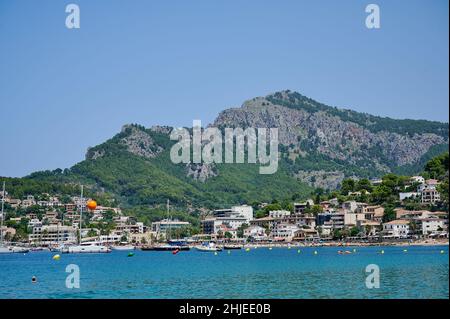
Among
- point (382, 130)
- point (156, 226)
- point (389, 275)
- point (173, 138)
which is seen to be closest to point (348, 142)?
point (382, 130)

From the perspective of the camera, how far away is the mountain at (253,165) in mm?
141750

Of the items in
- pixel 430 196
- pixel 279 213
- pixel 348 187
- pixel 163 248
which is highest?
pixel 348 187

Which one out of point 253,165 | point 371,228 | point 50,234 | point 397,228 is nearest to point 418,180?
point 371,228

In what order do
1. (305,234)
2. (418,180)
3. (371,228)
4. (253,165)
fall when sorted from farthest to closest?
(253,165), (305,234), (418,180), (371,228)

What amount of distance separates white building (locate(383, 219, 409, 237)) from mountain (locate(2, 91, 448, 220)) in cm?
4846

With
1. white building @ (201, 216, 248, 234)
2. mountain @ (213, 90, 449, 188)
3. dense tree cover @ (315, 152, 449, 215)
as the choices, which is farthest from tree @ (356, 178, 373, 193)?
mountain @ (213, 90, 449, 188)

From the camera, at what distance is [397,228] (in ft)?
276

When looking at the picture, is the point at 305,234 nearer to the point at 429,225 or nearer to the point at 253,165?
the point at 429,225

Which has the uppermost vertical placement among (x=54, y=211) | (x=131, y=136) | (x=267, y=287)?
(x=131, y=136)

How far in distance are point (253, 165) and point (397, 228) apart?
7898cm

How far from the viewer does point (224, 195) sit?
145m

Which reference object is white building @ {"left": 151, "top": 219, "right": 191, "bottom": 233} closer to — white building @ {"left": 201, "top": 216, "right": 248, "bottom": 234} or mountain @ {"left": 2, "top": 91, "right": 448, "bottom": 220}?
white building @ {"left": 201, "top": 216, "right": 248, "bottom": 234}
